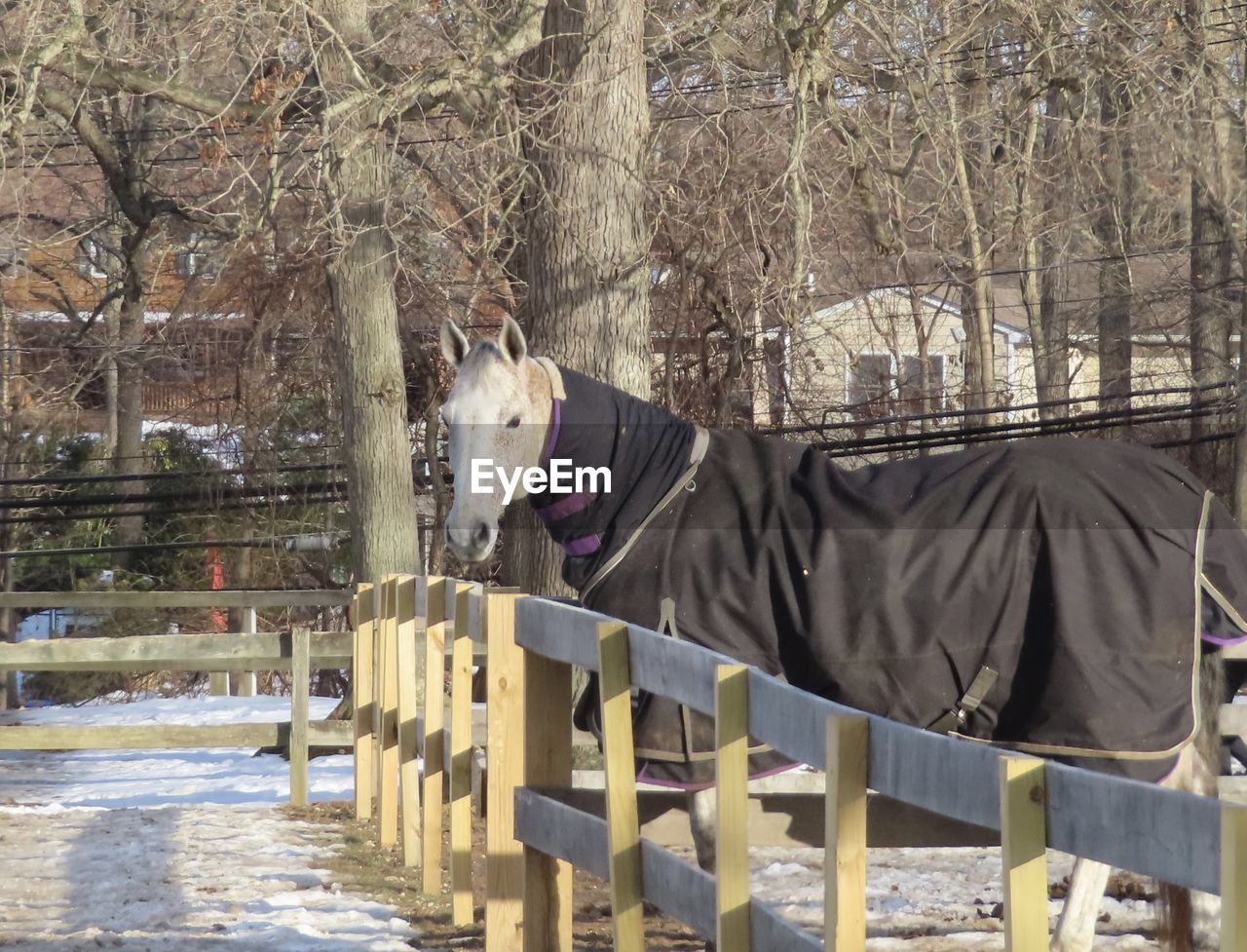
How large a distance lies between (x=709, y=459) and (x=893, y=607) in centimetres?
74

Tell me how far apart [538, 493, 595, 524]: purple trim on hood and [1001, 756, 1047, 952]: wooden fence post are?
2.58 m

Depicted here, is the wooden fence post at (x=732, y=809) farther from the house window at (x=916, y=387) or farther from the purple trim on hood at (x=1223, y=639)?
the house window at (x=916, y=387)

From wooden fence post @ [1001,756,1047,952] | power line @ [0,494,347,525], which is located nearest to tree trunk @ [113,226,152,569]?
power line @ [0,494,347,525]

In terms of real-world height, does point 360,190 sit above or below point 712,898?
above

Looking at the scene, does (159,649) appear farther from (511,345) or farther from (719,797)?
(719,797)

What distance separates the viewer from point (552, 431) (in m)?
4.57

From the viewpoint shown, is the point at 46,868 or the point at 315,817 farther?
the point at 315,817

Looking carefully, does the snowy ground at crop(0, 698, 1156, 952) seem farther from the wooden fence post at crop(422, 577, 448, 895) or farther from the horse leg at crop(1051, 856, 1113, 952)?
the horse leg at crop(1051, 856, 1113, 952)

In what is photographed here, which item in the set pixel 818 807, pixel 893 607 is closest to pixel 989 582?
pixel 893 607

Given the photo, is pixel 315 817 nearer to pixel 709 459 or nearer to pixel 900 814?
pixel 709 459

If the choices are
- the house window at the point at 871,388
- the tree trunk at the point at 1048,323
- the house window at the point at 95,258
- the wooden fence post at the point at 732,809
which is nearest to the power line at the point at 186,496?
the house window at the point at 95,258

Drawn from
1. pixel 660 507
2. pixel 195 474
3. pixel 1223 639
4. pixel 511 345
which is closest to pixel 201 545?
pixel 195 474

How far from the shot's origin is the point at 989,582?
4.14 m

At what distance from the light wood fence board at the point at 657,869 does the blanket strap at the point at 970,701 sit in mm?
1030
